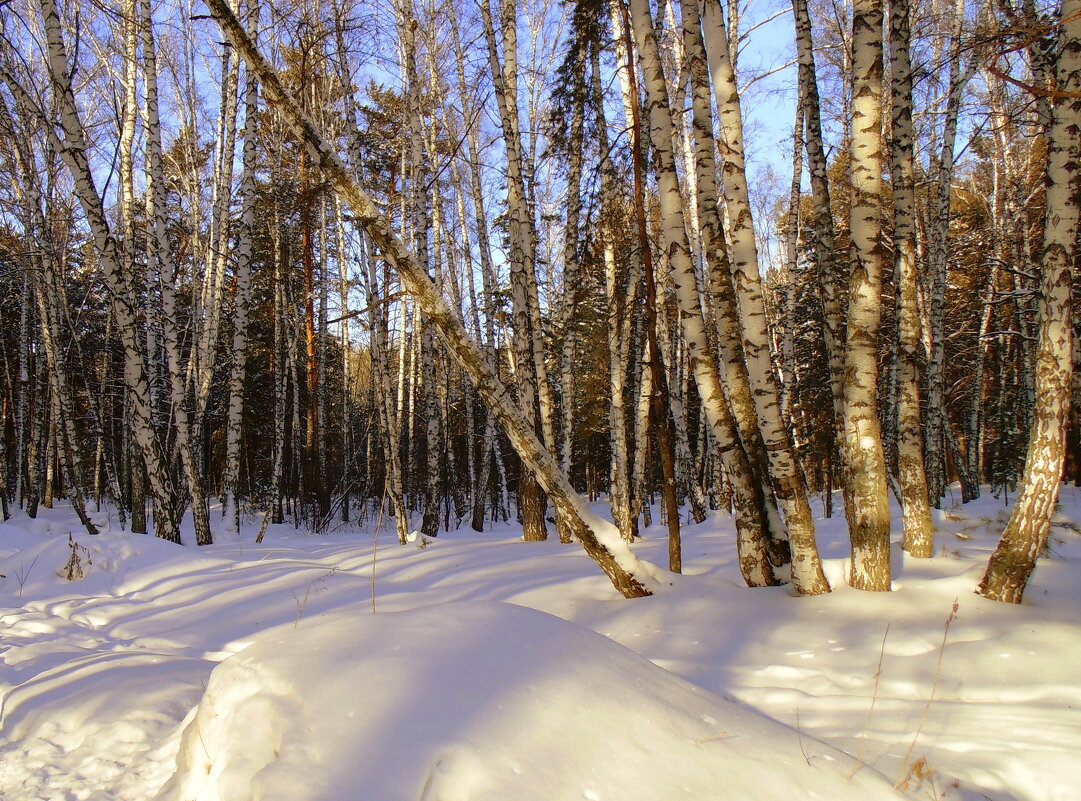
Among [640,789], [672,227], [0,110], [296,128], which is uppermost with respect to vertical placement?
[0,110]

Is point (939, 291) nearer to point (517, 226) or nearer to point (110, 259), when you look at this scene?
point (517, 226)

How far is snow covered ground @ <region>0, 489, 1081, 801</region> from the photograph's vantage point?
1712mm

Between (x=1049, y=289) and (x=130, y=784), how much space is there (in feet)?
18.6

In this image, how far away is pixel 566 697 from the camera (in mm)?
1927

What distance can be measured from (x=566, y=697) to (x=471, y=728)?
13.2 inches

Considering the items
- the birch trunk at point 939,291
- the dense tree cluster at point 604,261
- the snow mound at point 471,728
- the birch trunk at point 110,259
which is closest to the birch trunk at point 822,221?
the dense tree cluster at point 604,261

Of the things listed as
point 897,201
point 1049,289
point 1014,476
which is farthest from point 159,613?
point 1014,476

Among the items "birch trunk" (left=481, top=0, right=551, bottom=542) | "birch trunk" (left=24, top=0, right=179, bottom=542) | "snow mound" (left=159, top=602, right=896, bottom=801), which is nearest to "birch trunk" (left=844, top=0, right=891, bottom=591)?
"snow mound" (left=159, top=602, right=896, bottom=801)

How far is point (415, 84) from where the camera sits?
1019cm

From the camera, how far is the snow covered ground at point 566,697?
171cm

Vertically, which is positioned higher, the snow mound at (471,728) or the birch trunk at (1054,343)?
the birch trunk at (1054,343)

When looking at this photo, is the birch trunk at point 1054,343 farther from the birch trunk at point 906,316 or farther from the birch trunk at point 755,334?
Answer: the birch trunk at point 906,316

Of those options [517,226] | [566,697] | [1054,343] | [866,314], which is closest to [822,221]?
[866,314]

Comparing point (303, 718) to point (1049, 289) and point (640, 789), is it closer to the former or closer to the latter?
point (640, 789)
